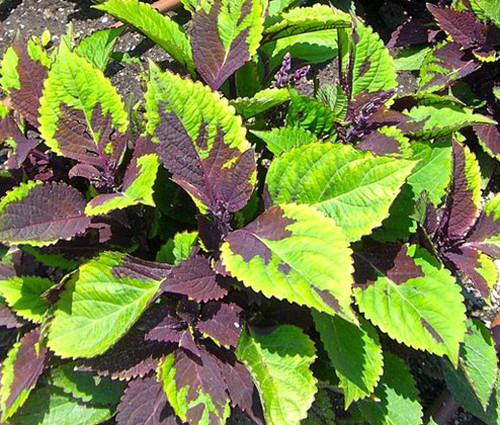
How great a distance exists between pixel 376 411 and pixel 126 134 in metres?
0.78

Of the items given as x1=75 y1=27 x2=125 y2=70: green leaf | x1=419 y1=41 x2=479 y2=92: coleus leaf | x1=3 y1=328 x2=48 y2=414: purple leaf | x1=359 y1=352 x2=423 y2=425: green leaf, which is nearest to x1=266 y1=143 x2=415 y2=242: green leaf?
x1=359 y1=352 x2=423 y2=425: green leaf

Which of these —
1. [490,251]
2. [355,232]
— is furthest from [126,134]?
[490,251]

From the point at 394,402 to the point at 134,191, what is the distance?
28.7 inches

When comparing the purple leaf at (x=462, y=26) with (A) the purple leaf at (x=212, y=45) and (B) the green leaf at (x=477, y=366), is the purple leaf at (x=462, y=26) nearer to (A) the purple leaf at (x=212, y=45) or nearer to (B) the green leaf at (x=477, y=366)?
(A) the purple leaf at (x=212, y=45)

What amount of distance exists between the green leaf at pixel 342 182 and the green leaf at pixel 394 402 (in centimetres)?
44

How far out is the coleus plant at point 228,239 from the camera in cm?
117

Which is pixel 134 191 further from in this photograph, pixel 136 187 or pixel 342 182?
pixel 342 182

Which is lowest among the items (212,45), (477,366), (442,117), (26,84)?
(477,366)

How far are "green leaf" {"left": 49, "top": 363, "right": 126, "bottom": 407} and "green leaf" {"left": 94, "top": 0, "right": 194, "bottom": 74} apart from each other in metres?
0.73

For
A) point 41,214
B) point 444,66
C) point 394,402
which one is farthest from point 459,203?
point 41,214

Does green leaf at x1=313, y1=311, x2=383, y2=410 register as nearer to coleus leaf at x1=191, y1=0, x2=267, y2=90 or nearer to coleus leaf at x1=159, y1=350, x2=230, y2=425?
coleus leaf at x1=159, y1=350, x2=230, y2=425

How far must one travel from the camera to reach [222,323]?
1.29 m

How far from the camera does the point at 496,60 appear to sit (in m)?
1.96

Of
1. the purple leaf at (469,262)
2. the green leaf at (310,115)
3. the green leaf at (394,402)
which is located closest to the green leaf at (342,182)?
the green leaf at (310,115)
